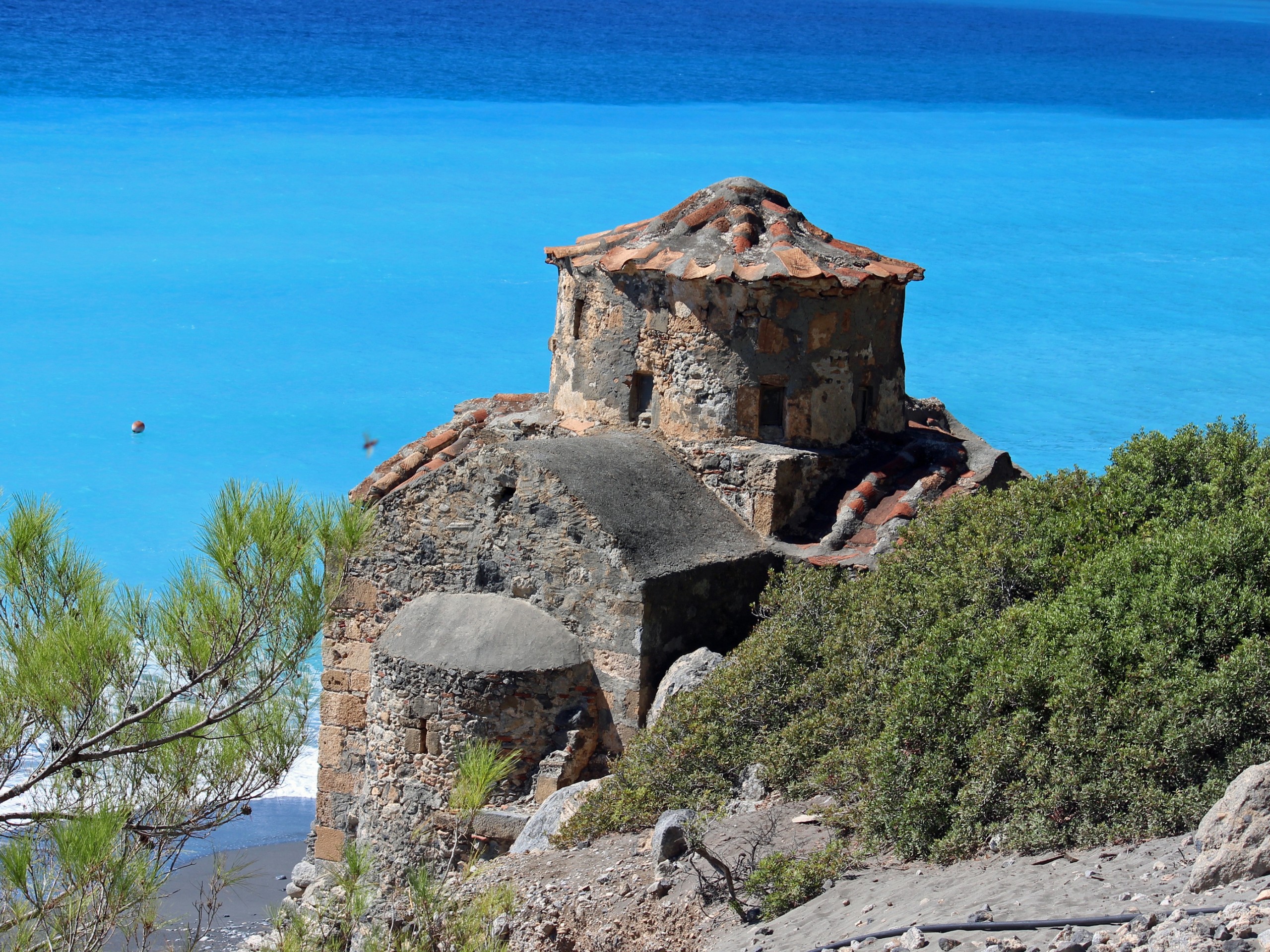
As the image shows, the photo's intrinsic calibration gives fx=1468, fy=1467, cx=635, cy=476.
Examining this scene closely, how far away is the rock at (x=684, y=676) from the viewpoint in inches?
327

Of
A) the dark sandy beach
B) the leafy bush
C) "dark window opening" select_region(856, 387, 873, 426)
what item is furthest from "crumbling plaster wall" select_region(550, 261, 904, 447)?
the dark sandy beach

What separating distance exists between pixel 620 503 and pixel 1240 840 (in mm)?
4675

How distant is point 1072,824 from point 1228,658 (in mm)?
916

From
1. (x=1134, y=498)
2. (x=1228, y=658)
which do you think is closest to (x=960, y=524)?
(x=1134, y=498)

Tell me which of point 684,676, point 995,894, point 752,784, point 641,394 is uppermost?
point 641,394

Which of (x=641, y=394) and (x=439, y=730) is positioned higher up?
(x=641, y=394)

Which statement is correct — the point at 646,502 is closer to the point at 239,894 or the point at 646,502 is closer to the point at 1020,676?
the point at 1020,676

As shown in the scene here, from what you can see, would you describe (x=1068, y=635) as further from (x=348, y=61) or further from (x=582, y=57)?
(x=582, y=57)

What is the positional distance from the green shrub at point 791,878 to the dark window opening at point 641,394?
165 inches

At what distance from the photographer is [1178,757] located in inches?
222

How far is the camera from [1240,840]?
459 cm

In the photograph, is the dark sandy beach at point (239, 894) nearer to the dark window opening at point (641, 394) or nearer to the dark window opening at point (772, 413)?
the dark window opening at point (641, 394)

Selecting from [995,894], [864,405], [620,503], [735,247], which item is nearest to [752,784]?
[620,503]

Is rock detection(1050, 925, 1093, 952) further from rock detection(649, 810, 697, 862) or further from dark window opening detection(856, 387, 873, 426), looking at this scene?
dark window opening detection(856, 387, 873, 426)
